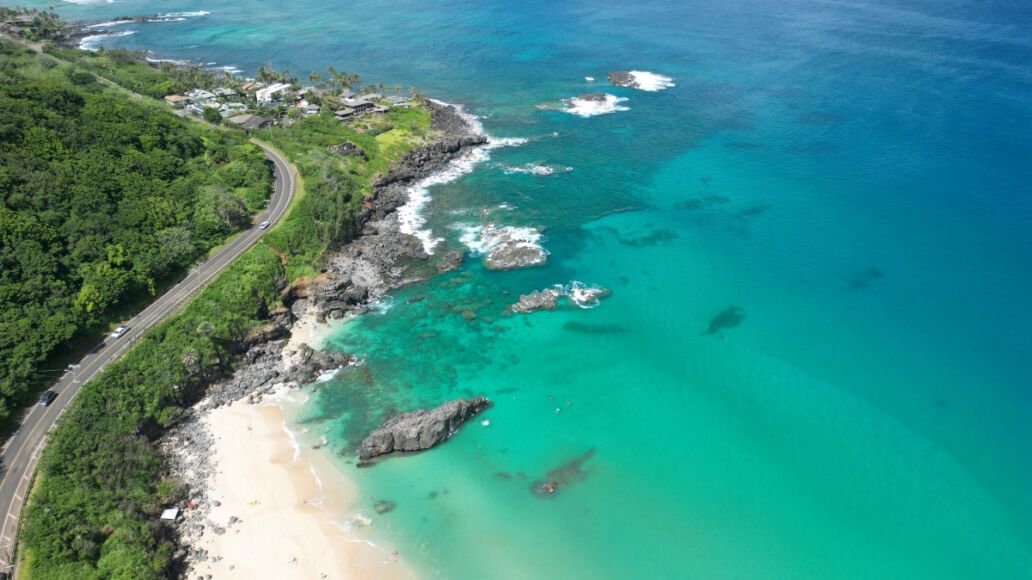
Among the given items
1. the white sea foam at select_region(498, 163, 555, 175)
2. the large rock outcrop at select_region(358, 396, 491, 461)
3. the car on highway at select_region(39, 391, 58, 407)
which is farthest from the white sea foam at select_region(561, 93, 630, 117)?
the car on highway at select_region(39, 391, 58, 407)

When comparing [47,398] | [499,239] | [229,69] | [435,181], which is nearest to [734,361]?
[499,239]

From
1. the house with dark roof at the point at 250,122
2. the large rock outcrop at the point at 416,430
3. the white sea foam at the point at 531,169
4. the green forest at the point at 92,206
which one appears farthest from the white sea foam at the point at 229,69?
the large rock outcrop at the point at 416,430

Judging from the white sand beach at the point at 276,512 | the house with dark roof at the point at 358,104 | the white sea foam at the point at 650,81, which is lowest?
the white sand beach at the point at 276,512

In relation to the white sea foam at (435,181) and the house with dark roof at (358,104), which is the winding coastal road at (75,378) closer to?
the white sea foam at (435,181)

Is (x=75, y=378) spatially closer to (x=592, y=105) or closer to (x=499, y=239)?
(x=499, y=239)

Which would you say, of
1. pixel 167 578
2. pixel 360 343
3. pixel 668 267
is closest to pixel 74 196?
pixel 360 343
